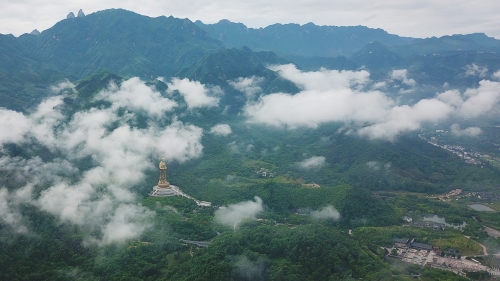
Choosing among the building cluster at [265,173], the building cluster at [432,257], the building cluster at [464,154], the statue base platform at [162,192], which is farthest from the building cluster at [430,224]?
the building cluster at [464,154]

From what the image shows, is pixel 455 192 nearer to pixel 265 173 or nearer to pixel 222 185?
pixel 265 173

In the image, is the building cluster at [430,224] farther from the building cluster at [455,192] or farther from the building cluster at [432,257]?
the building cluster at [455,192]

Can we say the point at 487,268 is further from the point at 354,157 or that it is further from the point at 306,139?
the point at 306,139

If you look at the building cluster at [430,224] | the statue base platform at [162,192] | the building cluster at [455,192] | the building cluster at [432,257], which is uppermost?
the statue base platform at [162,192]

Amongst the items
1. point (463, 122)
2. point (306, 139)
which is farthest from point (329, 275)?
point (463, 122)

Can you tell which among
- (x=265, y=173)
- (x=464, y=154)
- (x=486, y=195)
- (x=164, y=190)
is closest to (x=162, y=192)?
(x=164, y=190)

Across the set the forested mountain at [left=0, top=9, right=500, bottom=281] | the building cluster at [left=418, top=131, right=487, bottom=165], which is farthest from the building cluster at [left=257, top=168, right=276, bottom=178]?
the building cluster at [left=418, top=131, right=487, bottom=165]

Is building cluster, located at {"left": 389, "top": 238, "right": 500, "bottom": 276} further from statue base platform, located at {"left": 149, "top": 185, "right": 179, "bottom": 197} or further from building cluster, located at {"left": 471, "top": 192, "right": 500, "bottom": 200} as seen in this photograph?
statue base platform, located at {"left": 149, "top": 185, "right": 179, "bottom": 197}

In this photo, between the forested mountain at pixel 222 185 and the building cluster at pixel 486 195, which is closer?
the forested mountain at pixel 222 185
